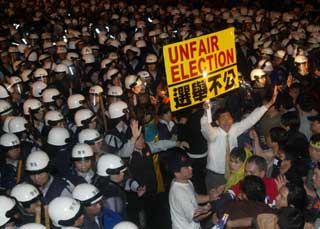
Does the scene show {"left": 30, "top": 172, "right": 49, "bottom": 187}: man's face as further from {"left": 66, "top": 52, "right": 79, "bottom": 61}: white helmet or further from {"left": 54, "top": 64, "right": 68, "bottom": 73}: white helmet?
{"left": 66, "top": 52, "right": 79, "bottom": 61}: white helmet

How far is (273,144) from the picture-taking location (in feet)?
25.5

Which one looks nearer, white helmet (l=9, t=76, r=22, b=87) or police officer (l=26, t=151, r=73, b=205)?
police officer (l=26, t=151, r=73, b=205)

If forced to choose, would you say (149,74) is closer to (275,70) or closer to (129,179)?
(275,70)

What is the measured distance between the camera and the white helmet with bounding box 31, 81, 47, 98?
11.3m


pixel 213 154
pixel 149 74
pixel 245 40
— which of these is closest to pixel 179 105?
pixel 213 154

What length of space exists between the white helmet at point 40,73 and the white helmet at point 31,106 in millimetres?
2069

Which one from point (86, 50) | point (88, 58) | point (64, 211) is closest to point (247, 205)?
point (64, 211)

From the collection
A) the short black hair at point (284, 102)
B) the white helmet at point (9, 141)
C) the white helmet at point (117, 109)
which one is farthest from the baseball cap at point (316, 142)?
the white helmet at point (9, 141)

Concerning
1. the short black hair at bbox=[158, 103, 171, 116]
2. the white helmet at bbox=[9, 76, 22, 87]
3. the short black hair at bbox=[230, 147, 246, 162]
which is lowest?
the short black hair at bbox=[230, 147, 246, 162]

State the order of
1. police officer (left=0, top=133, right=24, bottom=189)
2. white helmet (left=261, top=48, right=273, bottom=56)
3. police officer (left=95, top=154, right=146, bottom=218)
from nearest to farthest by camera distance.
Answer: police officer (left=95, top=154, right=146, bottom=218)
police officer (left=0, top=133, right=24, bottom=189)
white helmet (left=261, top=48, right=273, bottom=56)

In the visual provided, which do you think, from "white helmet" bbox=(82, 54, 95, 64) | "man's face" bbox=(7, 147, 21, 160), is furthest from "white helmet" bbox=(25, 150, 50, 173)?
"white helmet" bbox=(82, 54, 95, 64)

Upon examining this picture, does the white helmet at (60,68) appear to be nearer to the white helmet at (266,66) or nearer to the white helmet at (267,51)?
the white helmet at (266,66)

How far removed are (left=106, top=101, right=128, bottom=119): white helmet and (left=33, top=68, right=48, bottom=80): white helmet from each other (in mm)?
3340

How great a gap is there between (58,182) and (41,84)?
475cm
